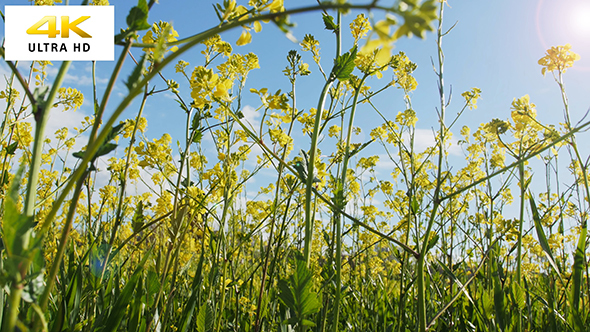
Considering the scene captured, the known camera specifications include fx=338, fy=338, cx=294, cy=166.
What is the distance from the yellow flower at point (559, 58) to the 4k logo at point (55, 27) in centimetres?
265

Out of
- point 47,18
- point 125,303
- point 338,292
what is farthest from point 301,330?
point 47,18

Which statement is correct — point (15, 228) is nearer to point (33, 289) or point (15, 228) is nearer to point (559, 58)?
point (33, 289)

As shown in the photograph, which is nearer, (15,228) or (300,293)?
(15,228)

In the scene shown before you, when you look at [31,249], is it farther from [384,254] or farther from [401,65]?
[384,254]

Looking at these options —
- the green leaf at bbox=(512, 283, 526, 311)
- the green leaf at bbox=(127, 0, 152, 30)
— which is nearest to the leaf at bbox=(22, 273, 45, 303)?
the green leaf at bbox=(127, 0, 152, 30)

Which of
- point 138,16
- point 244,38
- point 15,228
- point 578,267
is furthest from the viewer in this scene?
point 578,267

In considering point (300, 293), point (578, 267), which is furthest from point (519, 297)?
point (300, 293)

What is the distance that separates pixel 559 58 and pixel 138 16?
265cm

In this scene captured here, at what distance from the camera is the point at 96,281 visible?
4.42ft

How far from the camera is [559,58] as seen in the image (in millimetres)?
2248

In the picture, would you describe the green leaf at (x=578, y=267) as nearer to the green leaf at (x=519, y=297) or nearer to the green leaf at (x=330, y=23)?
the green leaf at (x=519, y=297)

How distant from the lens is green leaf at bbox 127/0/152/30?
611 mm

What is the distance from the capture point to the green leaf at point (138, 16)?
61 cm

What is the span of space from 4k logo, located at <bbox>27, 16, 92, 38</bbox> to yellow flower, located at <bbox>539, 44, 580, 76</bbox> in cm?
265
